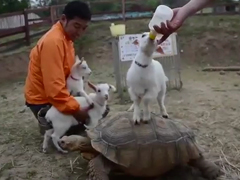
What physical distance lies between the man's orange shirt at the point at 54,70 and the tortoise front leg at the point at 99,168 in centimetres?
72

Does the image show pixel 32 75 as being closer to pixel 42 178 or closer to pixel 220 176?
pixel 42 178

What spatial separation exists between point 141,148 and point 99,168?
0.38 m

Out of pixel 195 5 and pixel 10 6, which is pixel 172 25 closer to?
pixel 195 5

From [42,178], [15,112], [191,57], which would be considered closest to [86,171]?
[42,178]

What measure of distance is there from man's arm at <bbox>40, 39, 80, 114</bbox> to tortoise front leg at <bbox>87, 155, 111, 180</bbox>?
28.3 inches

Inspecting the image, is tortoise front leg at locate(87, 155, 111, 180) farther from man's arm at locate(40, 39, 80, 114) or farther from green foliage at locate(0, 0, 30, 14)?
green foliage at locate(0, 0, 30, 14)

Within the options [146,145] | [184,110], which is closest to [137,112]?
[146,145]

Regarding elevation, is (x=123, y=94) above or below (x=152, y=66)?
below

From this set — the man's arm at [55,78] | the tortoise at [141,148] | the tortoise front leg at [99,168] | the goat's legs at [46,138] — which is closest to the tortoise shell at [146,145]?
the tortoise at [141,148]

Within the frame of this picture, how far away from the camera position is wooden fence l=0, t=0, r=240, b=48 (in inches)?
411

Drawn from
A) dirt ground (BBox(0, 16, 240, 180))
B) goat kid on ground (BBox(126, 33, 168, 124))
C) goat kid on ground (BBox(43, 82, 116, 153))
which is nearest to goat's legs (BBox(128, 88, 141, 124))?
goat kid on ground (BBox(126, 33, 168, 124))

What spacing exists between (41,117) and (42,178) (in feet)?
2.42

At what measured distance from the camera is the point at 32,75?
4.23 m

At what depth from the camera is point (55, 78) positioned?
388 cm
